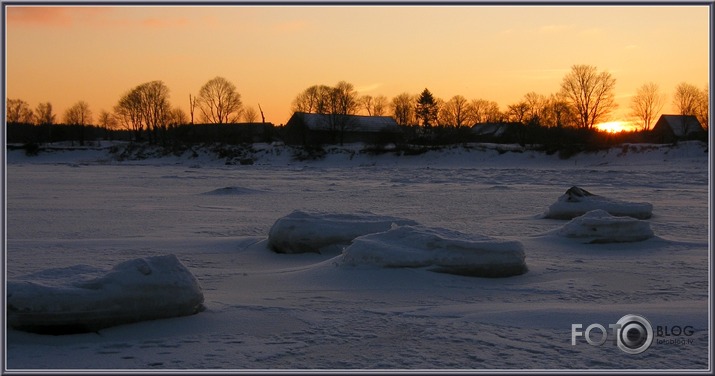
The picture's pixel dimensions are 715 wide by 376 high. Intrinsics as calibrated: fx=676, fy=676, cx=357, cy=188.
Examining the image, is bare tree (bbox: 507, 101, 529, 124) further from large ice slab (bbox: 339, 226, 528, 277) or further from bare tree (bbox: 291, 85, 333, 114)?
large ice slab (bbox: 339, 226, 528, 277)

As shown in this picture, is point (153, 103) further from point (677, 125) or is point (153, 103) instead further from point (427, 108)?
point (677, 125)

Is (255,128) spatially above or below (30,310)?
above

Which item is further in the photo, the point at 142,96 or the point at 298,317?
the point at 142,96

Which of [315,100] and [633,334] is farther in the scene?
[315,100]

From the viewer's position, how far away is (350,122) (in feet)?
177

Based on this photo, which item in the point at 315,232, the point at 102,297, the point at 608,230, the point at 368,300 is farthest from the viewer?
the point at 608,230

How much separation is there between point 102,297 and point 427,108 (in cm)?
5871

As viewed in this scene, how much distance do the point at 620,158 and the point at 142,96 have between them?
1715 inches

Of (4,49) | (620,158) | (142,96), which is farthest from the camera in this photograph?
(142,96)

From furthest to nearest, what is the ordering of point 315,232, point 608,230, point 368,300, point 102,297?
1. point 608,230
2. point 315,232
3. point 368,300
4. point 102,297

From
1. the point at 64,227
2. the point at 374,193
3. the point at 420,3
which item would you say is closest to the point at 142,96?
the point at 374,193

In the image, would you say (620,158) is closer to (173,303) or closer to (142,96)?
(173,303)

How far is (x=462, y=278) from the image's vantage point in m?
4.97

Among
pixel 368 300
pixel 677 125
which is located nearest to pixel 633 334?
pixel 368 300
